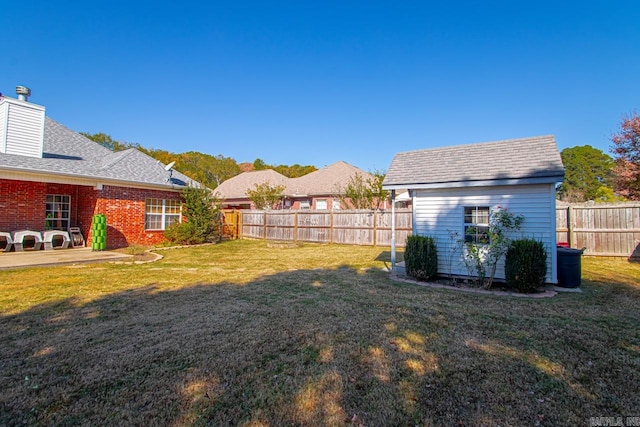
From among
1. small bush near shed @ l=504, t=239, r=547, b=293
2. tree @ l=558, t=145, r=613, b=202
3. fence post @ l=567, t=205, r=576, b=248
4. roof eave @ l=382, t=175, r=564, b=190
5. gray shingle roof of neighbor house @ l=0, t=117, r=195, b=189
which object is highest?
tree @ l=558, t=145, r=613, b=202

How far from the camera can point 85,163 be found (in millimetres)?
13039

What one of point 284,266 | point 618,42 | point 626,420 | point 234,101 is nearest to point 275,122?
point 234,101

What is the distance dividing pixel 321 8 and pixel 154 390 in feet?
46.0

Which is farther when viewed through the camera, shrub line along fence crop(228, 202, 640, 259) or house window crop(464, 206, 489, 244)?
shrub line along fence crop(228, 202, 640, 259)

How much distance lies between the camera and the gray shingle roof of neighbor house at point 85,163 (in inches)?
432

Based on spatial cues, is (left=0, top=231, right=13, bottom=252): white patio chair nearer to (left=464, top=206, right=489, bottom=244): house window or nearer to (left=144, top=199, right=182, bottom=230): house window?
(left=144, top=199, right=182, bottom=230): house window

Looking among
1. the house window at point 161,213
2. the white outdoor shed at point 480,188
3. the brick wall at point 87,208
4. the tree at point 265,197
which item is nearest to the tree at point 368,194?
the tree at point 265,197

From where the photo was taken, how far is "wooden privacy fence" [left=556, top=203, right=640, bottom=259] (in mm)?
10461

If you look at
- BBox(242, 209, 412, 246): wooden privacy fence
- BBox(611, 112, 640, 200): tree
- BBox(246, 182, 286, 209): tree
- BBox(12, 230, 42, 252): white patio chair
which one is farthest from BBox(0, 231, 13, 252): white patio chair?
BBox(611, 112, 640, 200): tree

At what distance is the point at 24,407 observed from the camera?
2414 mm

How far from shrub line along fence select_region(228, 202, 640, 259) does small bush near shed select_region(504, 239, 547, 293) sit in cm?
668

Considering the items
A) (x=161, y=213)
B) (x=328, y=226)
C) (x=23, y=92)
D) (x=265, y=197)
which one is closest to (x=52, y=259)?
(x=161, y=213)

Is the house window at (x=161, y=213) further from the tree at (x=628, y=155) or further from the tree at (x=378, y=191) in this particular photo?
the tree at (x=628, y=155)

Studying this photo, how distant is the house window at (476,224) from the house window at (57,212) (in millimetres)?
15824
